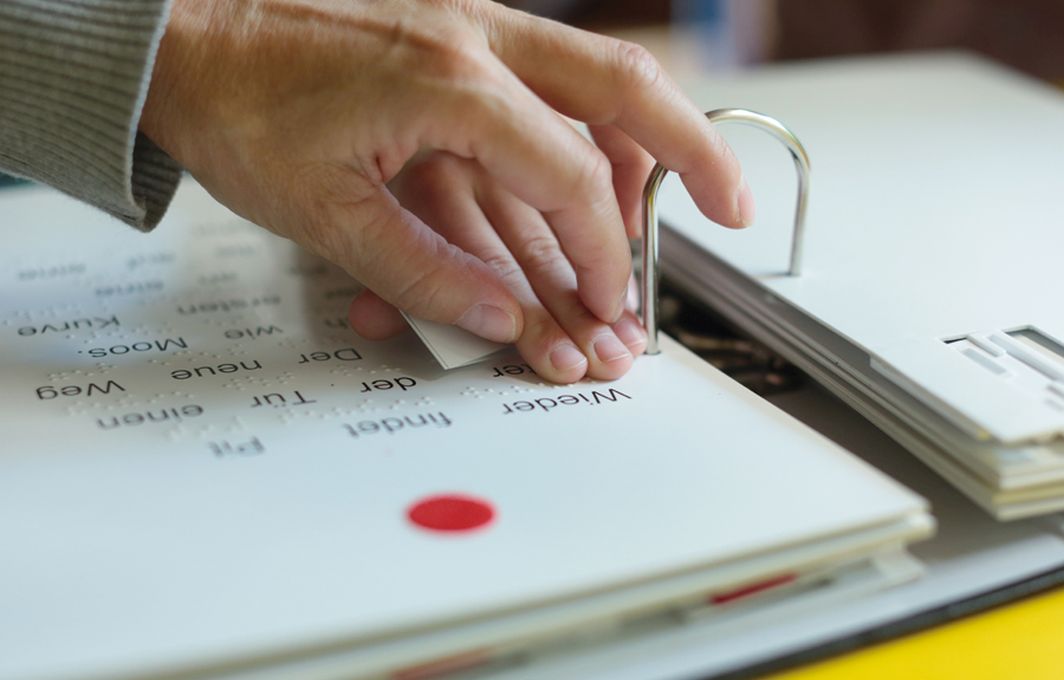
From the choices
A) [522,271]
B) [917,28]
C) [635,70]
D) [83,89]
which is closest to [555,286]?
[522,271]

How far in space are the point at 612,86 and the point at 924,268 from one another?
0.71 ft

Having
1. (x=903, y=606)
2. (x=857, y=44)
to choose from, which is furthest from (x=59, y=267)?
(x=857, y=44)

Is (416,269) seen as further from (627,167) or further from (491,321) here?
(627,167)

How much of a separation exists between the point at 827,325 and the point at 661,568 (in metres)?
0.20

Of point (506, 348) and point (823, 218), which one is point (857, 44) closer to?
point (823, 218)

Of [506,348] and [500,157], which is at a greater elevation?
[500,157]

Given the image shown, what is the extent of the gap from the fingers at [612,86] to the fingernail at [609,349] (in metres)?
0.10

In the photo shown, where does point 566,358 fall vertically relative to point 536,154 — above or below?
below

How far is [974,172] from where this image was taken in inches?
31.5

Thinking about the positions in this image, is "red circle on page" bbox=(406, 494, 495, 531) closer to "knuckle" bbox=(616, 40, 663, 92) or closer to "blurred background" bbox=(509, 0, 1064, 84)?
"knuckle" bbox=(616, 40, 663, 92)

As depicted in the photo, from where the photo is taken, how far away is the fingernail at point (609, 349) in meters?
0.56

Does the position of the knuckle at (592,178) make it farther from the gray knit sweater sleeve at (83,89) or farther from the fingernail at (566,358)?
the gray knit sweater sleeve at (83,89)

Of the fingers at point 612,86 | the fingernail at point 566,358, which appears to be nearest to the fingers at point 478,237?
the fingernail at point 566,358

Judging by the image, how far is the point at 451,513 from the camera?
1.43 ft
